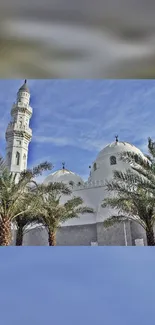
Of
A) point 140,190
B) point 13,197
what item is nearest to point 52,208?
point 13,197

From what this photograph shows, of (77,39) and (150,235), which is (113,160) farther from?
(77,39)

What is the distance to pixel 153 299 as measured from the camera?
2773 mm

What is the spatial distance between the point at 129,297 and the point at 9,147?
84.5 ft

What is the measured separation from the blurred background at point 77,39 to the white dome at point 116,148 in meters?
20.6

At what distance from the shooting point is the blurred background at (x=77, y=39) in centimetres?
186

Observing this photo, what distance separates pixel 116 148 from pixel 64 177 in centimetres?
530

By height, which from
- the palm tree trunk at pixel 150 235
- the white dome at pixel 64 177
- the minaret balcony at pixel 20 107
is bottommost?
the palm tree trunk at pixel 150 235

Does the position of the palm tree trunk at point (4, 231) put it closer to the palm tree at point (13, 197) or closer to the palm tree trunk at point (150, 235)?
the palm tree at point (13, 197)

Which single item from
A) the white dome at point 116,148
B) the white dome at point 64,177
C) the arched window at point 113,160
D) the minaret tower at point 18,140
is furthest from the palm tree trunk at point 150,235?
the minaret tower at point 18,140

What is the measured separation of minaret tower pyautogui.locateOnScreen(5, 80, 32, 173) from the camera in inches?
1067

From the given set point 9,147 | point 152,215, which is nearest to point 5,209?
point 152,215

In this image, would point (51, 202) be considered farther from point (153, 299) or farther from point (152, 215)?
point (153, 299)

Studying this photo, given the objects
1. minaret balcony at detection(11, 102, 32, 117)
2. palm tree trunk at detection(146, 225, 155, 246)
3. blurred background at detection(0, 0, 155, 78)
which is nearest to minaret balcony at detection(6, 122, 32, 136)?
minaret balcony at detection(11, 102, 32, 117)

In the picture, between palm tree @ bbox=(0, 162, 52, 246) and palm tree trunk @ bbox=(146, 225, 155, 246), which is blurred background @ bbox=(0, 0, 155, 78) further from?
palm tree trunk @ bbox=(146, 225, 155, 246)
